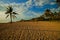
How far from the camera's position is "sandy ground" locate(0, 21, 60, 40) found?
289 centimetres

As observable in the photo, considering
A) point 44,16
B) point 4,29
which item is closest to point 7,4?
point 4,29

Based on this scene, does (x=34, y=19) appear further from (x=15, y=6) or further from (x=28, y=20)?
(x=15, y=6)

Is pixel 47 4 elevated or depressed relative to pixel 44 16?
elevated

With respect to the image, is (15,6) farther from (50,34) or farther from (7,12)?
(50,34)

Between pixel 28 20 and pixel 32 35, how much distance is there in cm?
30

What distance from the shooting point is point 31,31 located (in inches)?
116

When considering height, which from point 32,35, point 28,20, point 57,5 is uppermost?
point 57,5

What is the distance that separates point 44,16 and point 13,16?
1.93 feet

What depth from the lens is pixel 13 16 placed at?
3045 mm

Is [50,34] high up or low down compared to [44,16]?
down

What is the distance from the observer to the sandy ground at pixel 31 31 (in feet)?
9.47

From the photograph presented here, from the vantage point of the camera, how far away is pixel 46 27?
295 cm

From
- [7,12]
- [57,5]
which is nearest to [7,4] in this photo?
[7,12]

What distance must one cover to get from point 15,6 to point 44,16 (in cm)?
58
